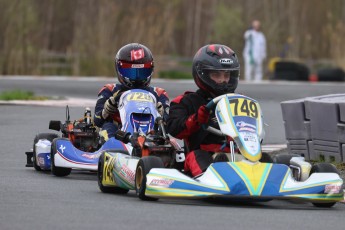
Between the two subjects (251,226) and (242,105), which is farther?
(242,105)

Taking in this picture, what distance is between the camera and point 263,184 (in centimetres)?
905

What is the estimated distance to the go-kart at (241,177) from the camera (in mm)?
9055

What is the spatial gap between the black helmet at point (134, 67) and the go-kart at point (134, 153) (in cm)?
104

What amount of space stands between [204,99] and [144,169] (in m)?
1.08

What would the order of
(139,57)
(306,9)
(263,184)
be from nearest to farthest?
1. (263,184)
2. (139,57)
3. (306,9)

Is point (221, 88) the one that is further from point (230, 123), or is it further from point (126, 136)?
point (126, 136)

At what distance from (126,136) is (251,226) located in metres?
3.67

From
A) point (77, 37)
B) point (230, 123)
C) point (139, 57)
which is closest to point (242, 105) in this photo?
point (230, 123)

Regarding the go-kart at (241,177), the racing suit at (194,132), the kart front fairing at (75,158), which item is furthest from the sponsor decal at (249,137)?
the kart front fairing at (75,158)

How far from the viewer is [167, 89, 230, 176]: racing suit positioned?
9738 millimetres

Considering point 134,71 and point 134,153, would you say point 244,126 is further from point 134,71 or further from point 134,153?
point 134,71

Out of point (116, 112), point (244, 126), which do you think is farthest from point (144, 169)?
point (116, 112)

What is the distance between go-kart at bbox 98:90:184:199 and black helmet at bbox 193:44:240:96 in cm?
64

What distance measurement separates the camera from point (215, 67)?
33.3 feet
